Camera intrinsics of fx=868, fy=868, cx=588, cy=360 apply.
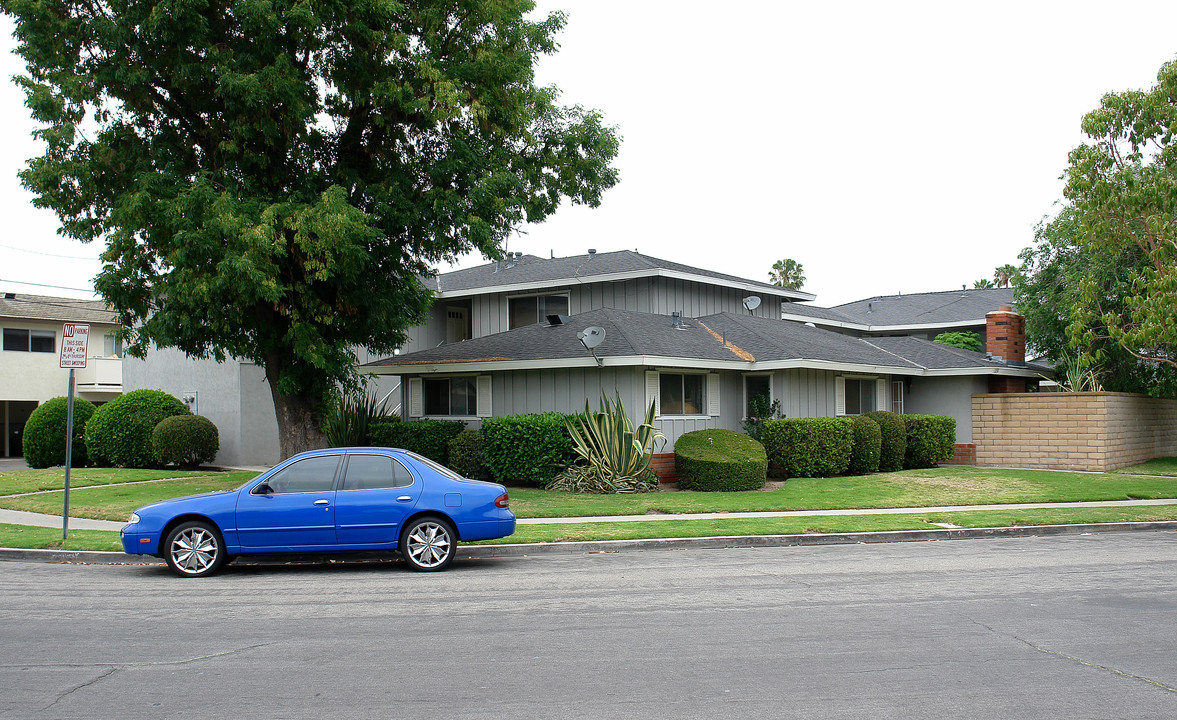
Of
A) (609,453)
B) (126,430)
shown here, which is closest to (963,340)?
(609,453)

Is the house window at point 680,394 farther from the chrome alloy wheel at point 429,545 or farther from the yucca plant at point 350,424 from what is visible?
the chrome alloy wheel at point 429,545

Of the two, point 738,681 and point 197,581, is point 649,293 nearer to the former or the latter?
point 197,581

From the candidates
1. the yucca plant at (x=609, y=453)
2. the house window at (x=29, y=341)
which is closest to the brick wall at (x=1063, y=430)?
the yucca plant at (x=609, y=453)

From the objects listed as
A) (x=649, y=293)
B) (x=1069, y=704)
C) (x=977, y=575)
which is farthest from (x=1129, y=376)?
(x=1069, y=704)

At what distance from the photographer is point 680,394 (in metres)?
21.2

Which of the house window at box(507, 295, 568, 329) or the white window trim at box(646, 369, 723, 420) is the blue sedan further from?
the house window at box(507, 295, 568, 329)

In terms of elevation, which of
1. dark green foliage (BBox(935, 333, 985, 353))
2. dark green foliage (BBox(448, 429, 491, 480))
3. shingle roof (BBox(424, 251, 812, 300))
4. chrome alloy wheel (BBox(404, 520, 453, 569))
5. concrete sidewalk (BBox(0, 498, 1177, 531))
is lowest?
concrete sidewalk (BBox(0, 498, 1177, 531))

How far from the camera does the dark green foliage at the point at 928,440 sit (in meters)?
24.2

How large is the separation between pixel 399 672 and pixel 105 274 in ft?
45.0

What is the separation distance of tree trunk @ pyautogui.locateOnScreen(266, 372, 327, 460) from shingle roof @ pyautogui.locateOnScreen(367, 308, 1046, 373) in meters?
4.40

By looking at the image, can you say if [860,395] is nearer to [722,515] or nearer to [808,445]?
[808,445]

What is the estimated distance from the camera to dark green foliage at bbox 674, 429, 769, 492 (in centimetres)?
1875

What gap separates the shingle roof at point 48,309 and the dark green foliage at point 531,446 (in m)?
22.8

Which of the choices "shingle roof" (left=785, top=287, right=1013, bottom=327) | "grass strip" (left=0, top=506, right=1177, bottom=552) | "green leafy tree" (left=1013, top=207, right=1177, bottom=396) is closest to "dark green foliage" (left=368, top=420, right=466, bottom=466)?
"grass strip" (left=0, top=506, right=1177, bottom=552)
